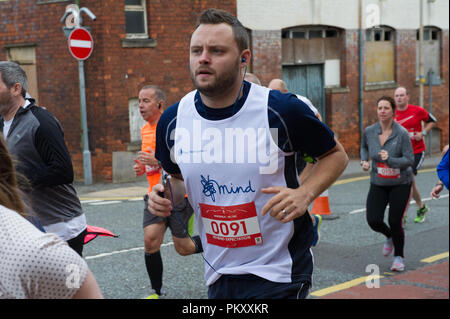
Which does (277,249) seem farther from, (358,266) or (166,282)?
(358,266)

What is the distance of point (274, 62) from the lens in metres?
19.9

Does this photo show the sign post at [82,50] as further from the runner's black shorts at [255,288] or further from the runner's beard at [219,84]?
the runner's black shorts at [255,288]

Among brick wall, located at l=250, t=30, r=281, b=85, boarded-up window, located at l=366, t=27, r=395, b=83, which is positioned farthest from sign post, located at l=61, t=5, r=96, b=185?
boarded-up window, located at l=366, t=27, r=395, b=83

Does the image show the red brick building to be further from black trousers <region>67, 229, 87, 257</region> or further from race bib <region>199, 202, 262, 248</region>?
race bib <region>199, 202, 262, 248</region>

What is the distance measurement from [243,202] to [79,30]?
12175 millimetres

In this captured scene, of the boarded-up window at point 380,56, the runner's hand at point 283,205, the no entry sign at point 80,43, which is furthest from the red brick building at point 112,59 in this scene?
the runner's hand at point 283,205

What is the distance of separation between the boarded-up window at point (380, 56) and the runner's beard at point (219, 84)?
1983 cm

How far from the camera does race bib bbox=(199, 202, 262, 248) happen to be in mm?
3447

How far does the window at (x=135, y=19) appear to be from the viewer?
16.8m

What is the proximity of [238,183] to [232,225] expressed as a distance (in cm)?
22

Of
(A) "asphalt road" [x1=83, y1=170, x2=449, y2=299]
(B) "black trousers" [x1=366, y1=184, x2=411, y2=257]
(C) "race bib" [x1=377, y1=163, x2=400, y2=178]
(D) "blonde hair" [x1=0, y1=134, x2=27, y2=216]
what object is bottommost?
(A) "asphalt road" [x1=83, y1=170, x2=449, y2=299]

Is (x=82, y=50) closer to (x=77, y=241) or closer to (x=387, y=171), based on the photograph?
(x=387, y=171)

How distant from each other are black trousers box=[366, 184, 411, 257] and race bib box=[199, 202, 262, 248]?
439 centimetres

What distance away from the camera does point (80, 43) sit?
15.0 meters
